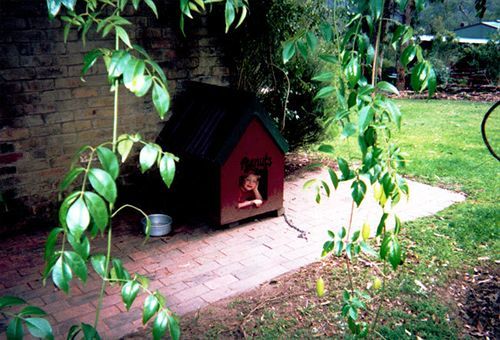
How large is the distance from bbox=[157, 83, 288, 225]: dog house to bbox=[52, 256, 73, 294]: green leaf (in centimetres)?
328

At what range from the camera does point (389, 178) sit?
198 cm

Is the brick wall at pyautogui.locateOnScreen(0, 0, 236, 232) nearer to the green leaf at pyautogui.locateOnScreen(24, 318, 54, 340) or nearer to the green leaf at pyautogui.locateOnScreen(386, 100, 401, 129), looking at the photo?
the green leaf at pyautogui.locateOnScreen(24, 318, 54, 340)

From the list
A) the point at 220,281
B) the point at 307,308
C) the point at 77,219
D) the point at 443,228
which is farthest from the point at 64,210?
the point at 443,228

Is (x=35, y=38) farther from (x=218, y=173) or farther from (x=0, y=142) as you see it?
(x=218, y=173)

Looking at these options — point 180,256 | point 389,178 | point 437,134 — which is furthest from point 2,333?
point 437,134

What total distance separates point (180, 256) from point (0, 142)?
2006mm

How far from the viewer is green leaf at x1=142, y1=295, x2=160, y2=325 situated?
5.01 feet

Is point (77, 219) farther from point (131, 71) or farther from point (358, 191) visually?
point (358, 191)

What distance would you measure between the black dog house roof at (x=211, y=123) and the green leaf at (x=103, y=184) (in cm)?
328

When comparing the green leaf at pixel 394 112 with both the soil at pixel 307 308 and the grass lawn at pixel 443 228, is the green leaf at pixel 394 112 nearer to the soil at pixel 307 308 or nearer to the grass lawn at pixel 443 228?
the grass lawn at pixel 443 228

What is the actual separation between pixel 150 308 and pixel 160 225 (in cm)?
332

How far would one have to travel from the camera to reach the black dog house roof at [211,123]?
4.69m

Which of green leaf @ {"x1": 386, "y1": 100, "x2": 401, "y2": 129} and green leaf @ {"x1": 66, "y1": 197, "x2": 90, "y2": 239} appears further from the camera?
green leaf @ {"x1": 386, "y1": 100, "x2": 401, "y2": 129}

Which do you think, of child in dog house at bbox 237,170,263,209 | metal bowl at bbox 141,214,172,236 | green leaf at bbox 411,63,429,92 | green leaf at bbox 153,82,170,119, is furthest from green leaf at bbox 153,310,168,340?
child in dog house at bbox 237,170,263,209
